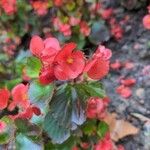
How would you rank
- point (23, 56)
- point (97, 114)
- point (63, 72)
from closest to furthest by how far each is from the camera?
point (63, 72) < point (97, 114) < point (23, 56)

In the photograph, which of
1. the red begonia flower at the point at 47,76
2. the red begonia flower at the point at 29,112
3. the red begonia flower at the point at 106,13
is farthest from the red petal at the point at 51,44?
the red begonia flower at the point at 106,13

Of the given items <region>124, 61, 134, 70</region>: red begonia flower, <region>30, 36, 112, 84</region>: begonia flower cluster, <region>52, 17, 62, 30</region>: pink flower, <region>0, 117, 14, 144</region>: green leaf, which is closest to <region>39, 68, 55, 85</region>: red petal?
<region>30, 36, 112, 84</region>: begonia flower cluster

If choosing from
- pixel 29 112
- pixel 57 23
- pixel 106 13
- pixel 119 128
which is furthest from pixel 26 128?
pixel 106 13

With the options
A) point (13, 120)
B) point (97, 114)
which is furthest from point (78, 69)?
point (97, 114)

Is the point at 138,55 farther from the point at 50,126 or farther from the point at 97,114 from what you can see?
the point at 50,126

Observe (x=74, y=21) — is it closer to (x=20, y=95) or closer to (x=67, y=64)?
(x=20, y=95)

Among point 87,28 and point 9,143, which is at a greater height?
point 9,143
